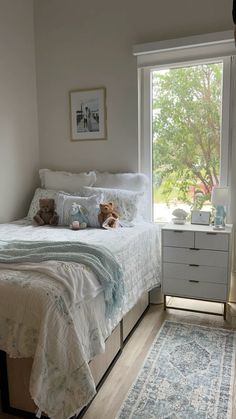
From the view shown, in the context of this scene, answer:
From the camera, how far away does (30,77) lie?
3.33 meters

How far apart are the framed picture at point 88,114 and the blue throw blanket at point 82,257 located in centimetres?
163

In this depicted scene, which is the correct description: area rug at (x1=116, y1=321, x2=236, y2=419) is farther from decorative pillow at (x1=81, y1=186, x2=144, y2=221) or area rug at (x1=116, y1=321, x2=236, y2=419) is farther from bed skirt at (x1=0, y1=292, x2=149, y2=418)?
decorative pillow at (x1=81, y1=186, x2=144, y2=221)

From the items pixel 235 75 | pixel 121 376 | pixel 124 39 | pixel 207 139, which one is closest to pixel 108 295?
pixel 121 376

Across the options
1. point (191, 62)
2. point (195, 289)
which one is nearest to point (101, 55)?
point (191, 62)

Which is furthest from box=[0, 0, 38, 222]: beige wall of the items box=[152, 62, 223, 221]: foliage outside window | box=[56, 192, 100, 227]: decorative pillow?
box=[152, 62, 223, 221]: foliage outside window

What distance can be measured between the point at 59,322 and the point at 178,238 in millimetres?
1474

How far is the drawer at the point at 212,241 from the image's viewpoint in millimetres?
2455

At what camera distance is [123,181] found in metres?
2.98

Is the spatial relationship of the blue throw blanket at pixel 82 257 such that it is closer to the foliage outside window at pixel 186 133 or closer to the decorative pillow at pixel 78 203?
the decorative pillow at pixel 78 203

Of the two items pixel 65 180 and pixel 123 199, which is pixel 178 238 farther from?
pixel 65 180

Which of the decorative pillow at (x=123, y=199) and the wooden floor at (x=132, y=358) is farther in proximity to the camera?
the decorative pillow at (x=123, y=199)

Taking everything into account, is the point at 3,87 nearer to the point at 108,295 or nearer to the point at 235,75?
the point at 235,75

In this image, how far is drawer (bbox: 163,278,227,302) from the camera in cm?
251

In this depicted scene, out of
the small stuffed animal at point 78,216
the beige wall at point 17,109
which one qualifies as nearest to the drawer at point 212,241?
the small stuffed animal at point 78,216
